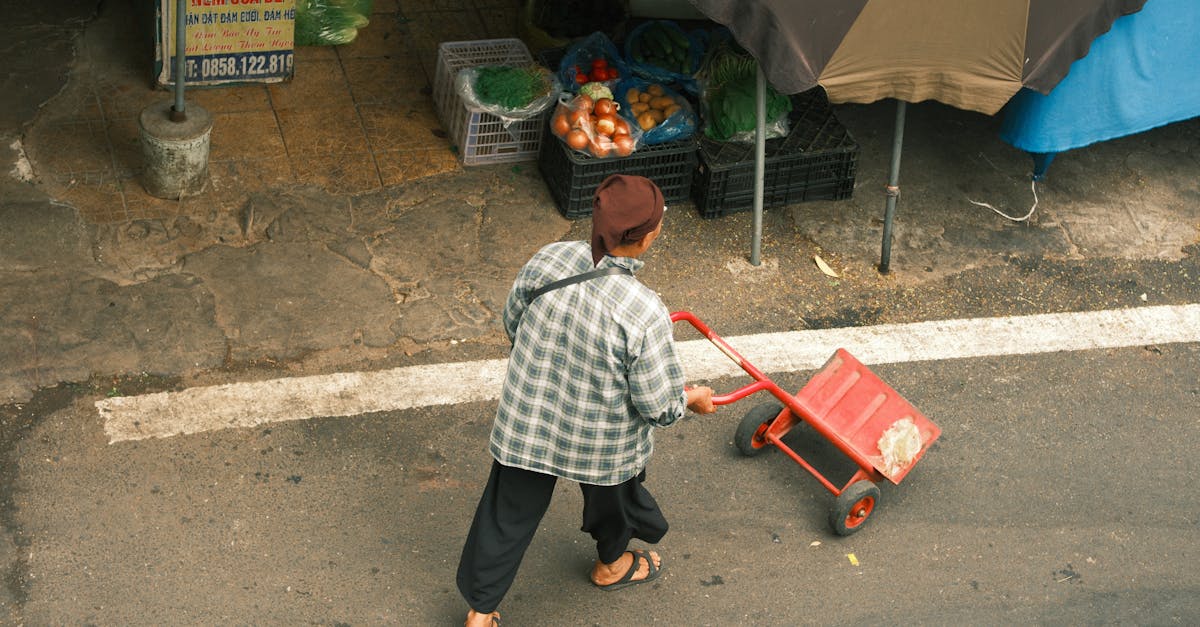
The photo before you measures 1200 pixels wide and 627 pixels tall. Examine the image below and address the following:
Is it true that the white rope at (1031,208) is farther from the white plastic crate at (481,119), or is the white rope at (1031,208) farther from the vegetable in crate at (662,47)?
the white plastic crate at (481,119)

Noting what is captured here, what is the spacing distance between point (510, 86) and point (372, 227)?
1.05 metres

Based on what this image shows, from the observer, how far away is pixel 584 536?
5129 mm

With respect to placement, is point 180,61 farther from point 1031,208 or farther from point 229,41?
point 1031,208

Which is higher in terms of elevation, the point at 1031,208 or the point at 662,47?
the point at 662,47

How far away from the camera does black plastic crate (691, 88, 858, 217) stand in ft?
22.0

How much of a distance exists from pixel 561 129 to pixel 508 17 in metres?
1.82

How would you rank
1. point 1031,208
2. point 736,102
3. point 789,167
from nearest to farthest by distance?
1. point 736,102
2. point 789,167
3. point 1031,208

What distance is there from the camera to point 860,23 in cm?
567

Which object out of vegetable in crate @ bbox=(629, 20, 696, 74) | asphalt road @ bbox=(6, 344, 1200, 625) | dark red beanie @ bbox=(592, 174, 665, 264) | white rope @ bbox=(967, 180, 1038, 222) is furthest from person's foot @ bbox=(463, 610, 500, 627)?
white rope @ bbox=(967, 180, 1038, 222)

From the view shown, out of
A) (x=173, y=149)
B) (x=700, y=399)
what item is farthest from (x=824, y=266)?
(x=173, y=149)

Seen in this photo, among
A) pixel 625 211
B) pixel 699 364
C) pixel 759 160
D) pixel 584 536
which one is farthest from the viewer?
pixel 759 160

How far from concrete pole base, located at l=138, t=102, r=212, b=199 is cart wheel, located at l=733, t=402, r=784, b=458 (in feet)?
9.96

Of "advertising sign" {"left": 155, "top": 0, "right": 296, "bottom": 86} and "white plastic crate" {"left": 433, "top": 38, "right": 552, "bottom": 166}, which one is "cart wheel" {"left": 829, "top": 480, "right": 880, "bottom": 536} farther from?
"advertising sign" {"left": 155, "top": 0, "right": 296, "bottom": 86}

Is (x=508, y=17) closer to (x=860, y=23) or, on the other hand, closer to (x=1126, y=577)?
(x=860, y=23)
